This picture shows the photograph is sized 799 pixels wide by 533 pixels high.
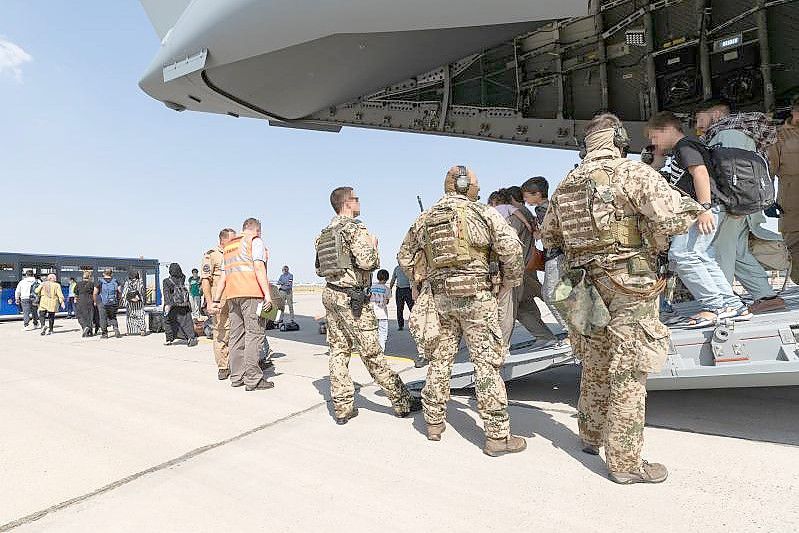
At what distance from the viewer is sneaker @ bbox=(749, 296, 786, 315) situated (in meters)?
3.38

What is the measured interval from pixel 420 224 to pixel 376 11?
2485 millimetres

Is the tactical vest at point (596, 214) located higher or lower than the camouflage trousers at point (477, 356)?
higher

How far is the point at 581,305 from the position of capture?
2312mm

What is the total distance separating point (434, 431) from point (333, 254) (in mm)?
1419

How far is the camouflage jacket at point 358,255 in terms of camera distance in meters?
3.32

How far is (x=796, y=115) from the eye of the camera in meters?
3.55

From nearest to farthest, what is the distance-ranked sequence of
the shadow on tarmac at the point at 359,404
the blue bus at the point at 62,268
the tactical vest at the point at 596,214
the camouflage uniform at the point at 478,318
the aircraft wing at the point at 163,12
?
the tactical vest at the point at 596,214 → the camouflage uniform at the point at 478,318 → the shadow on tarmac at the point at 359,404 → the aircraft wing at the point at 163,12 → the blue bus at the point at 62,268

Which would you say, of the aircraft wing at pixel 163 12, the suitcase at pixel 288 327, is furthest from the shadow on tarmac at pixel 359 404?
the aircraft wing at pixel 163 12

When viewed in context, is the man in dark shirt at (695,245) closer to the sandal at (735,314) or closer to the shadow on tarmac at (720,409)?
the sandal at (735,314)

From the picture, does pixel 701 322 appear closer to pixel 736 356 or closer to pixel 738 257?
pixel 736 356

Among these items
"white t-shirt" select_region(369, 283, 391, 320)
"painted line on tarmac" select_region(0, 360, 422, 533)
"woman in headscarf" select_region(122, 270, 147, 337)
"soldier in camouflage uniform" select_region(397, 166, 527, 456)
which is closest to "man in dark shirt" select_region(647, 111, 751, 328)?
"soldier in camouflage uniform" select_region(397, 166, 527, 456)

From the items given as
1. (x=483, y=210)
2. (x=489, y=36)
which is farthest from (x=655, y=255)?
(x=489, y=36)

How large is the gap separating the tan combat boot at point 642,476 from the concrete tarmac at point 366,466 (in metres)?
0.04

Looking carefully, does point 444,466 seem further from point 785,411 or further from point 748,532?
point 785,411
